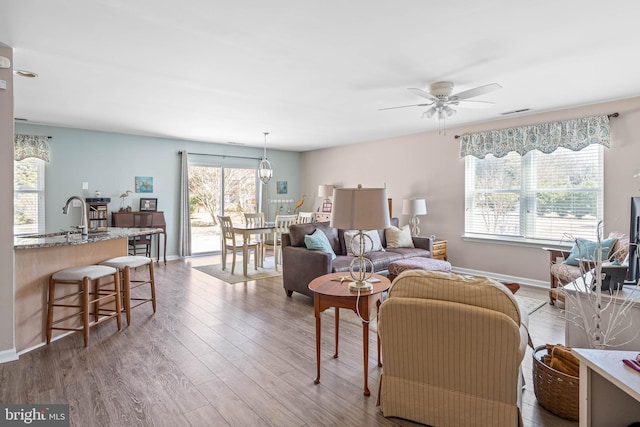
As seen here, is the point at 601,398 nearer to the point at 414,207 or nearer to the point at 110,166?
the point at 414,207

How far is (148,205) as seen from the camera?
265 inches

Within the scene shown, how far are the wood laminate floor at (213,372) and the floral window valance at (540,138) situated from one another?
2.15 meters

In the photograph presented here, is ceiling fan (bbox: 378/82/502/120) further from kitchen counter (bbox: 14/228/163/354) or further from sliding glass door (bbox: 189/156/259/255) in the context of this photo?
sliding glass door (bbox: 189/156/259/255)

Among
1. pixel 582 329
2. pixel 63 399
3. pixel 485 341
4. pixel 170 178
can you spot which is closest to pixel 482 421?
pixel 485 341

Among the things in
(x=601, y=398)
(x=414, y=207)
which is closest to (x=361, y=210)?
(x=601, y=398)

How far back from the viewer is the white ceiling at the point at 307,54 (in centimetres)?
223

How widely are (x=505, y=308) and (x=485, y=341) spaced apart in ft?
0.60

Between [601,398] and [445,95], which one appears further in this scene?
[445,95]

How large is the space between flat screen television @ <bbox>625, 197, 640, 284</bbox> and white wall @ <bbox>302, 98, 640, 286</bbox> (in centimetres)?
243

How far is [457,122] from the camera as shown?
5445mm

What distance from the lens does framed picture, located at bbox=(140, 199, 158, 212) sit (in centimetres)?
668

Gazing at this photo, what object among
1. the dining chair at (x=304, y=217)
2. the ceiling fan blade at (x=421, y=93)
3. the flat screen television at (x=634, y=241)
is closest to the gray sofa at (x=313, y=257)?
the ceiling fan blade at (x=421, y=93)

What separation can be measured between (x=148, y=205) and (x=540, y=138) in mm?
6621

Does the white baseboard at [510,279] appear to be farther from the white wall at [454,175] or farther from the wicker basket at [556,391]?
→ the wicker basket at [556,391]
